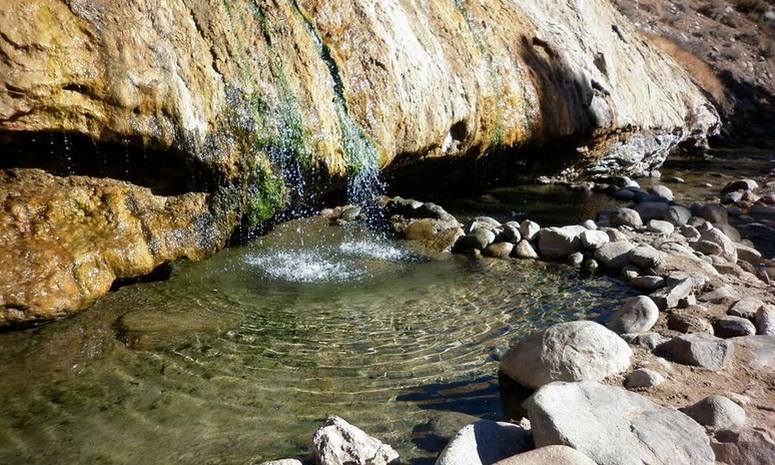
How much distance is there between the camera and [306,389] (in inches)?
155

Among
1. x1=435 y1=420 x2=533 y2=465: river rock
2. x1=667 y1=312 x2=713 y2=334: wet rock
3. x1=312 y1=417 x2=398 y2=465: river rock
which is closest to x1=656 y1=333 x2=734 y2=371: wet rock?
x1=667 y1=312 x2=713 y2=334: wet rock

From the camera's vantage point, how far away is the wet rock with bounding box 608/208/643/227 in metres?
9.12

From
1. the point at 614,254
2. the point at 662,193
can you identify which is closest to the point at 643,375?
the point at 614,254

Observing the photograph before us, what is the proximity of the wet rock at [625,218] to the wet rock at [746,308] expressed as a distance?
3.70 m

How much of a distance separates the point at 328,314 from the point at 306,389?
1394 millimetres

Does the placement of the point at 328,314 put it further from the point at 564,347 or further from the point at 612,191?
the point at 612,191

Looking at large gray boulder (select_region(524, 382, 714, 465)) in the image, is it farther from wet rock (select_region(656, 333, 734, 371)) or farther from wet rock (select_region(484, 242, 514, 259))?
wet rock (select_region(484, 242, 514, 259))

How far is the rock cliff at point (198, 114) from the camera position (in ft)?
15.8

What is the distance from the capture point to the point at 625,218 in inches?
360

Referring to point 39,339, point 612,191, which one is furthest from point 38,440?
point 612,191

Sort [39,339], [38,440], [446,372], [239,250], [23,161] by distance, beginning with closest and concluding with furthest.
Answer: [38,440] → [446,372] → [39,339] → [23,161] → [239,250]

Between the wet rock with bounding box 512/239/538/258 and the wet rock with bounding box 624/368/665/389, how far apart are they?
3.59 meters

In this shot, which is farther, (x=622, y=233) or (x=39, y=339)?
(x=622, y=233)

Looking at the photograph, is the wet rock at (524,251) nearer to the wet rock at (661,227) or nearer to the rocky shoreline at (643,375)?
the rocky shoreline at (643,375)
